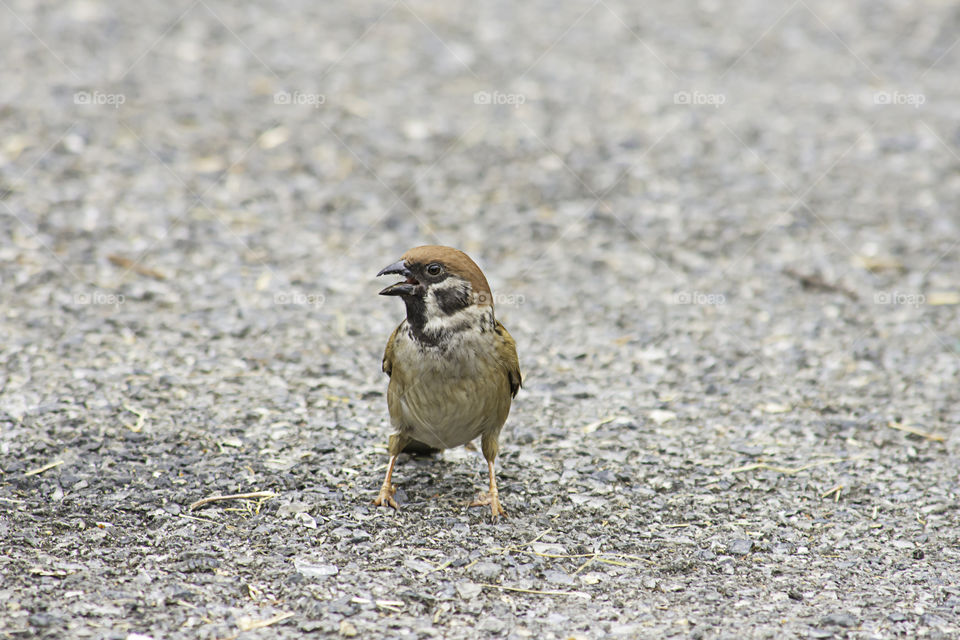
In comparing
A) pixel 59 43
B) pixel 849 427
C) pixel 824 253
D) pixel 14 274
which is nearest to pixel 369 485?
pixel 849 427

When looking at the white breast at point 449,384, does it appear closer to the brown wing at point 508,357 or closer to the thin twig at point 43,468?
the brown wing at point 508,357

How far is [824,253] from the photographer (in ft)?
27.8

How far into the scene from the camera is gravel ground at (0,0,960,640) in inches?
175

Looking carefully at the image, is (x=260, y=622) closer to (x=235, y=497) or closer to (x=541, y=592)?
(x=235, y=497)

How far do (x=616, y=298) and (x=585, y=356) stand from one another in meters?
0.96

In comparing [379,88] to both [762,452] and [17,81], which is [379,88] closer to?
[17,81]

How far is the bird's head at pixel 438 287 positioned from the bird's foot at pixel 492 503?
92cm

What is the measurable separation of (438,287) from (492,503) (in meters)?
1.14

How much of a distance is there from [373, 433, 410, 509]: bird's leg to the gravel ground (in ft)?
0.34

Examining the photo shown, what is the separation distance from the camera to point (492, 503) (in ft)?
16.8

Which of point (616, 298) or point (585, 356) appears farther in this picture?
point (616, 298)

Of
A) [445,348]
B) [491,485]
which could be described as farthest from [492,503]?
[445,348]

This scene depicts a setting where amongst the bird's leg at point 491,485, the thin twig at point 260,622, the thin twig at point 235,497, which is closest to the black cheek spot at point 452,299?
the bird's leg at point 491,485

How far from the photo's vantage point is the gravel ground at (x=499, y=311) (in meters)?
4.45
